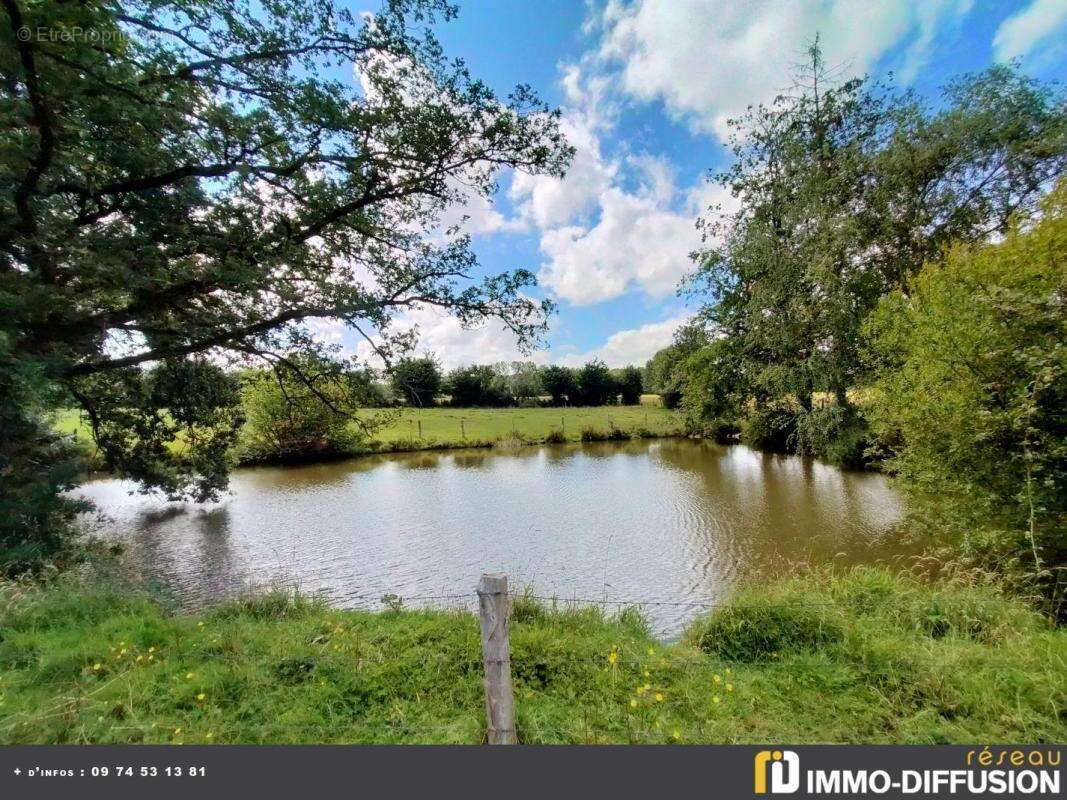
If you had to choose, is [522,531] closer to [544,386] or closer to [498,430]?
[498,430]

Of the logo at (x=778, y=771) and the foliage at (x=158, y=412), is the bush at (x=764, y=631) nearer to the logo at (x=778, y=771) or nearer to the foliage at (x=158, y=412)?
the logo at (x=778, y=771)

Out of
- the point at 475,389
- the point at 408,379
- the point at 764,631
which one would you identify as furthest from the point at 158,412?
the point at 475,389

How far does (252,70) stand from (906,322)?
12267 millimetres

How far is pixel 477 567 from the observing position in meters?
8.08

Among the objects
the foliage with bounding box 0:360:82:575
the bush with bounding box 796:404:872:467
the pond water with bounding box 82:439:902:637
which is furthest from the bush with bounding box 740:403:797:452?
the foliage with bounding box 0:360:82:575

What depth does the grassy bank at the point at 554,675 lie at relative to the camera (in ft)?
9.68

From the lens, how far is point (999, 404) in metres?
5.91

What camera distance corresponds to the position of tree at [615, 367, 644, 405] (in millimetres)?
55438

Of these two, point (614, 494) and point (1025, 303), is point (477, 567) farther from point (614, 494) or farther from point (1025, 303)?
point (1025, 303)

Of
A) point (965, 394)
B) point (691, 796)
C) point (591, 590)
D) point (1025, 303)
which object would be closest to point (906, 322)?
point (965, 394)

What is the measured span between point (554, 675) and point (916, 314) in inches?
348

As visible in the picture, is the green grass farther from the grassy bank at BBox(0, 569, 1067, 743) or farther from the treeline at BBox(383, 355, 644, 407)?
the grassy bank at BBox(0, 569, 1067, 743)

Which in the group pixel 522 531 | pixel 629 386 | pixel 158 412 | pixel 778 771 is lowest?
pixel 522 531

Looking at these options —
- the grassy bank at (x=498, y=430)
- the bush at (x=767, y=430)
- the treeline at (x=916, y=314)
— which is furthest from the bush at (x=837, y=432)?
the grassy bank at (x=498, y=430)
